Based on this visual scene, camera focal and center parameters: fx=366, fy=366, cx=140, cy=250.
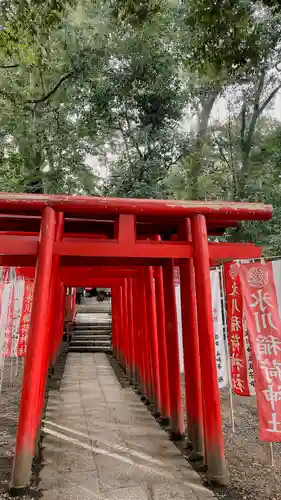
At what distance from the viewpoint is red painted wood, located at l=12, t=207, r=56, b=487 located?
144 inches

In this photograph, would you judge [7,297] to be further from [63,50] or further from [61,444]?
[63,50]

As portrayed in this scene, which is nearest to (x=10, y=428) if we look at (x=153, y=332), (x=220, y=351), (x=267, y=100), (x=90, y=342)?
(x=153, y=332)

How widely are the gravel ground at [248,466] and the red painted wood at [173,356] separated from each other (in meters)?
0.76

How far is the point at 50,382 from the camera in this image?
9633mm

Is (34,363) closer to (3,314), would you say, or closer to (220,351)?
(220,351)

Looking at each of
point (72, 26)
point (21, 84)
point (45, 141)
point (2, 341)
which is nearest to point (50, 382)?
point (2, 341)

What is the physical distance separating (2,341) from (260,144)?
10991 millimetres

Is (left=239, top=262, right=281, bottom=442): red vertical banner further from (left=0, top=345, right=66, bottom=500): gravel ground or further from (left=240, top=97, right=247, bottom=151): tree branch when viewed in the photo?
(left=240, top=97, right=247, bottom=151): tree branch

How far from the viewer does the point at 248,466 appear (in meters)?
4.45

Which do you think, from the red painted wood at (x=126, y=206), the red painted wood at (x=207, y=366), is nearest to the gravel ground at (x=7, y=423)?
the red painted wood at (x=207, y=366)

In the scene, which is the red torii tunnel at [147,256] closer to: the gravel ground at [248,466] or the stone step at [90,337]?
the gravel ground at [248,466]

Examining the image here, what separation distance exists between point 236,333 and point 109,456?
242 cm

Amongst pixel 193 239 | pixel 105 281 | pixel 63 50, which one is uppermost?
pixel 63 50

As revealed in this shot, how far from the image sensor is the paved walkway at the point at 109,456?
148 inches
